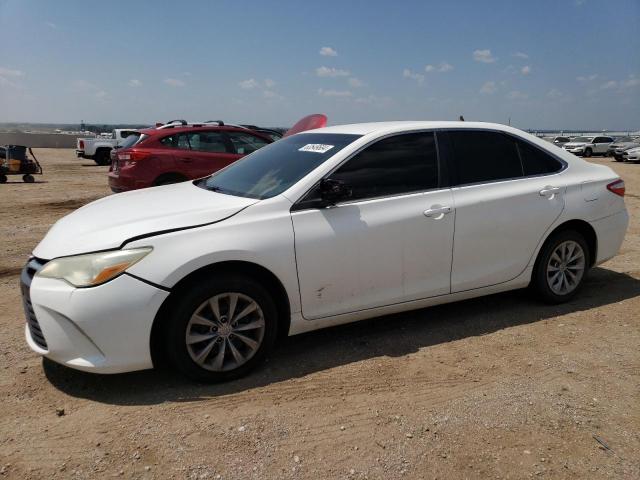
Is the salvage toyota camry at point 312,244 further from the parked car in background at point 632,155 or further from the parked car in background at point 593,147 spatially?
the parked car in background at point 593,147

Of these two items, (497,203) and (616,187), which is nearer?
(497,203)

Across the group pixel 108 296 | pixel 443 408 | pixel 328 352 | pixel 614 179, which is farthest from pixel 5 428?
pixel 614 179

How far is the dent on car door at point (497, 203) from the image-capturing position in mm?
4129

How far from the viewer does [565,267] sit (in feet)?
15.5

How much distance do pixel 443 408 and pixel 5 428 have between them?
96.6 inches

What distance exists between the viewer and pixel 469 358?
3791 mm

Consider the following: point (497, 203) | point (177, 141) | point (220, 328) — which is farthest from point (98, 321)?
point (177, 141)

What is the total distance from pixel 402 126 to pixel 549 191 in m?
1.40

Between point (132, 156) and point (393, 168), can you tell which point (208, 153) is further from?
point (393, 168)

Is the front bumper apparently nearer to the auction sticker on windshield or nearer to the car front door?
the car front door

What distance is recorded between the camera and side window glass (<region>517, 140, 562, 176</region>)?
4551 millimetres

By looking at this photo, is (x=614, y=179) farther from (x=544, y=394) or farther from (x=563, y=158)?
(x=544, y=394)

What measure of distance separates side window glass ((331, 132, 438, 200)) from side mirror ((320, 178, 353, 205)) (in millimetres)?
172

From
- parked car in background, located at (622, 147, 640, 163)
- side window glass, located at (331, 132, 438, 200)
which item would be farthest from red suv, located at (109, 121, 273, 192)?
parked car in background, located at (622, 147, 640, 163)
